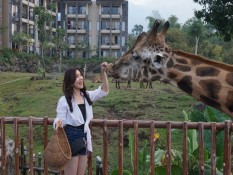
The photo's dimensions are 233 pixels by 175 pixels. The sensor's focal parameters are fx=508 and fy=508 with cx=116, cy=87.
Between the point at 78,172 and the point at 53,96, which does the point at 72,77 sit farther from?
the point at 53,96

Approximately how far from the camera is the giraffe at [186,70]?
17.0 ft

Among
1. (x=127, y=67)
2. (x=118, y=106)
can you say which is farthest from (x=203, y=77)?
(x=118, y=106)

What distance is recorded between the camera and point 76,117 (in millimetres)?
5086

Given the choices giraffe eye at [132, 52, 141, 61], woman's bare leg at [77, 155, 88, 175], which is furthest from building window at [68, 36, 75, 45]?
woman's bare leg at [77, 155, 88, 175]

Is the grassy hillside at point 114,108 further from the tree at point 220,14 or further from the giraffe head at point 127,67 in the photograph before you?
the giraffe head at point 127,67

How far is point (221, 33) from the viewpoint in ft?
48.5

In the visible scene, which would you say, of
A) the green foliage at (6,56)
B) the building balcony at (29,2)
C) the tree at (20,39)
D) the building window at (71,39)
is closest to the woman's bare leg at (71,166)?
the green foliage at (6,56)

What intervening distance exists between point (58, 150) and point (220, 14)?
10039 mm

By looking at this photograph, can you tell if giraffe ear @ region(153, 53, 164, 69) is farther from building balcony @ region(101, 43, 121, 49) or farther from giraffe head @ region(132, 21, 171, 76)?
building balcony @ region(101, 43, 121, 49)

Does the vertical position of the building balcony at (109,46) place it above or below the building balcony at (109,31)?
below

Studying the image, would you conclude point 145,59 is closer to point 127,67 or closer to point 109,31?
point 127,67

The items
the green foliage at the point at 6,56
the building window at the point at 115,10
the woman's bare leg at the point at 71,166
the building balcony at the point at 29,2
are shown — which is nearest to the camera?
the woman's bare leg at the point at 71,166

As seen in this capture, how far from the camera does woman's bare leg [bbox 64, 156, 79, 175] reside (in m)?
5.12

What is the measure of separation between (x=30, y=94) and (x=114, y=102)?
499 cm
